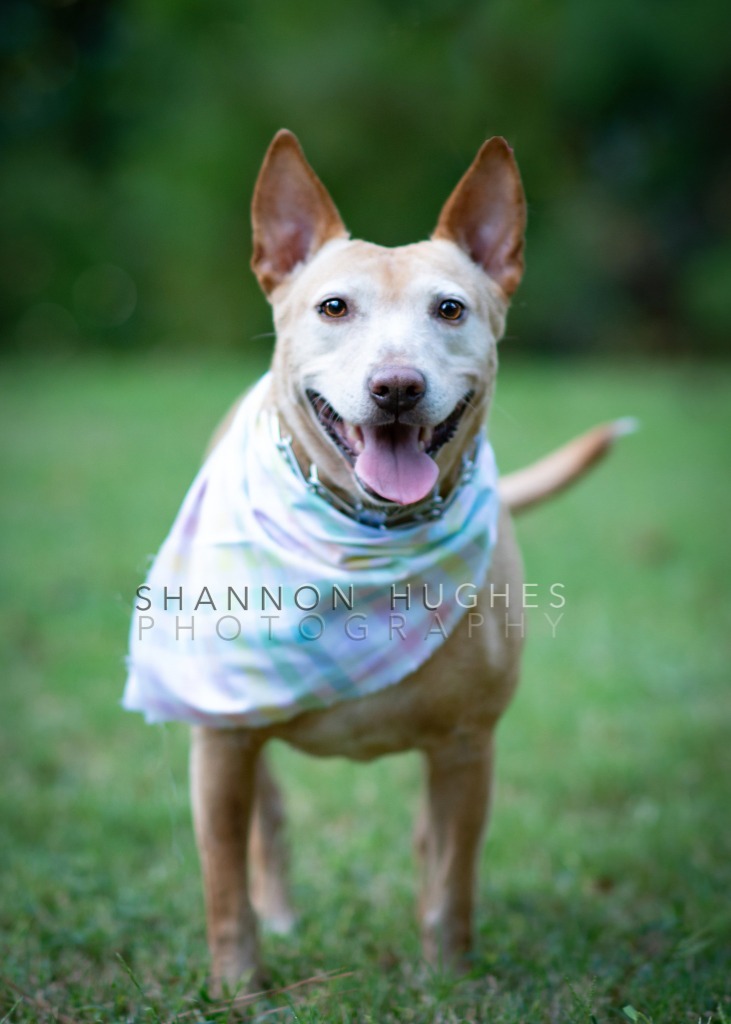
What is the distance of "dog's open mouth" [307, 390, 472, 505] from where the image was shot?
2.54 m

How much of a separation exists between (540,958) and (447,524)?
47.7 inches

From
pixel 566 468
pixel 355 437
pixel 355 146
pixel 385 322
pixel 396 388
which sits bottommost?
pixel 566 468

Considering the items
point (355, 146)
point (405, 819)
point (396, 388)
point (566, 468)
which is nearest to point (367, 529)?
point (396, 388)

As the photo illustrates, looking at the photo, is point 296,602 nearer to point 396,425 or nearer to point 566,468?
point 396,425

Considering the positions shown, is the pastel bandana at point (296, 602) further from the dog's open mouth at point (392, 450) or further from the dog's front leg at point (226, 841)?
the dog's open mouth at point (392, 450)

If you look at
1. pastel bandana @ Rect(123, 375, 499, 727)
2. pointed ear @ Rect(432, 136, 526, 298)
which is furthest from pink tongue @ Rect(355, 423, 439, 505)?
pointed ear @ Rect(432, 136, 526, 298)

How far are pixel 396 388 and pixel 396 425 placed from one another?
16 cm

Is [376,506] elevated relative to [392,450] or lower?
lower

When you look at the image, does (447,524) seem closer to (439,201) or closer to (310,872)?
(310,872)

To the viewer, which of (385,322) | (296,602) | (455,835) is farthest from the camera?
(455,835)

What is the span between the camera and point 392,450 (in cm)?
259

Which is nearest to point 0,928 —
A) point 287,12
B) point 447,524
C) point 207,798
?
point 207,798

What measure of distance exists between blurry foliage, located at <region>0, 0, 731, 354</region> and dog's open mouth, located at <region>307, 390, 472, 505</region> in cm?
1359

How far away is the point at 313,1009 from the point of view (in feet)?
7.80
